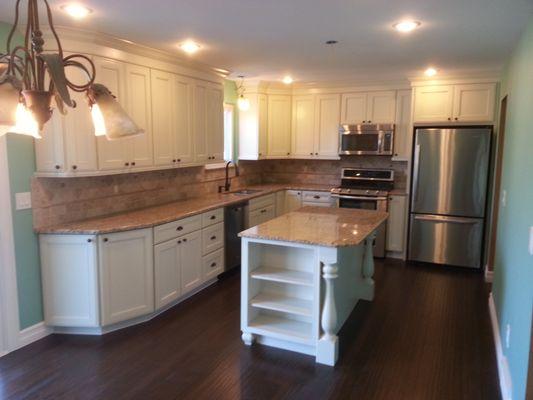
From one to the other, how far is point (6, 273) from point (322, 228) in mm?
2362

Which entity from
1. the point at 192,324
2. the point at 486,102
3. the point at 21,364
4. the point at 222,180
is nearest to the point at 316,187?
the point at 222,180

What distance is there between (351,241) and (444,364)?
1123 mm

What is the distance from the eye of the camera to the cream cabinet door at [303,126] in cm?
602

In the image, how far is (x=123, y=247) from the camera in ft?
10.7

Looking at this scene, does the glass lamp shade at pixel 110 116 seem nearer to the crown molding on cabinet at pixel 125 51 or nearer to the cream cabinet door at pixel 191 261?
the crown molding on cabinet at pixel 125 51

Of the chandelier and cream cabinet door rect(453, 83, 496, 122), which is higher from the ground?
cream cabinet door rect(453, 83, 496, 122)

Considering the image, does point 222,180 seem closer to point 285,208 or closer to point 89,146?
point 285,208

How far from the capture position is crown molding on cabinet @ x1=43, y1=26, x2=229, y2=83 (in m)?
3.06

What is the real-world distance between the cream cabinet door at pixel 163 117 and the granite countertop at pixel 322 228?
134 centimetres

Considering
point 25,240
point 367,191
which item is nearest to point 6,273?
point 25,240

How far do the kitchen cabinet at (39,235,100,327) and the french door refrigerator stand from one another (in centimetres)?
386

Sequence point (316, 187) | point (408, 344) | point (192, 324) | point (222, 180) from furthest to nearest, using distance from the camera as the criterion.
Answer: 1. point (316, 187)
2. point (222, 180)
3. point (192, 324)
4. point (408, 344)

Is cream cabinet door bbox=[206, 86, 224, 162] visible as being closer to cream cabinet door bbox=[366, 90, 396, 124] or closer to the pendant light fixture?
the pendant light fixture

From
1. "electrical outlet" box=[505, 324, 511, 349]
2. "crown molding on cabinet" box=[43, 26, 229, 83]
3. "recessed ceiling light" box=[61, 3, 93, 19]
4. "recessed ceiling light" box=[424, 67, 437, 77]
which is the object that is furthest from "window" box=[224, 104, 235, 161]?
"electrical outlet" box=[505, 324, 511, 349]
